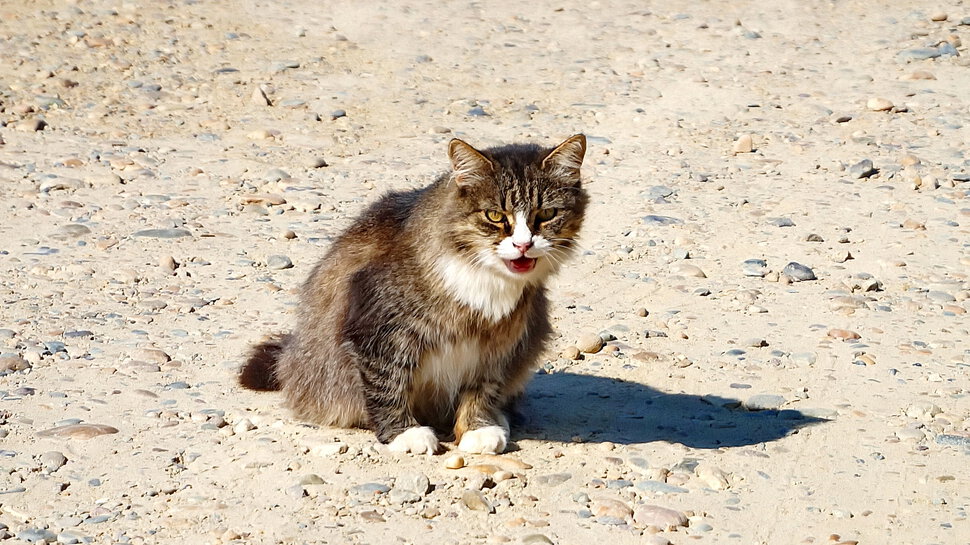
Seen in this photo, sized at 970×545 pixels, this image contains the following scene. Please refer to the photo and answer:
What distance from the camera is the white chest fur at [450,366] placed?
5.21 m

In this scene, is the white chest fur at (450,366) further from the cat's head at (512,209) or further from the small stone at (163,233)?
the small stone at (163,233)

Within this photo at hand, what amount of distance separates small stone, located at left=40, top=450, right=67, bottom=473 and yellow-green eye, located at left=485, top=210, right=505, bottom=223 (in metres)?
1.97

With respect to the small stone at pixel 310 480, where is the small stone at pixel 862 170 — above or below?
above

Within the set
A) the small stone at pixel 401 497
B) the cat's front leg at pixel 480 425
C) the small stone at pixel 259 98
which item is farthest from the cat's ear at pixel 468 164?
the small stone at pixel 259 98

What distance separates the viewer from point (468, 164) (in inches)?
198

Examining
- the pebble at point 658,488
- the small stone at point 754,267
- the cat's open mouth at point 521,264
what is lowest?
the pebble at point 658,488

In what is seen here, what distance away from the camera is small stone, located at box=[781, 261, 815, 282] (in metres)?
7.35

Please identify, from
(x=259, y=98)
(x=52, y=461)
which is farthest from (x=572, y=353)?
(x=259, y=98)

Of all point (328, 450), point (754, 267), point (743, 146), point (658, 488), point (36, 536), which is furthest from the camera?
point (743, 146)

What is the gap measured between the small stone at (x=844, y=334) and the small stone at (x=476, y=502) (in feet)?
9.00

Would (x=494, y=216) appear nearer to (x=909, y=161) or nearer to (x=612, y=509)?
(x=612, y=509)

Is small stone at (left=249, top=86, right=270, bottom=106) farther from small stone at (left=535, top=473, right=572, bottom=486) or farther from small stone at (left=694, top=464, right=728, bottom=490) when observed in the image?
small stone at (left=694, top=464, right=728, bottom=490)

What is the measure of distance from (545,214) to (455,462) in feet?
3.58

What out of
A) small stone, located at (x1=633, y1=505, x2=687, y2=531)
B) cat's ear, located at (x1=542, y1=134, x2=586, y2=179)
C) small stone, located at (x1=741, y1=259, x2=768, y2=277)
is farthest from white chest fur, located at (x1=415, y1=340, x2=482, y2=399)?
small stone, located at (x1=741, y1=259, x2=768, y2=277)
